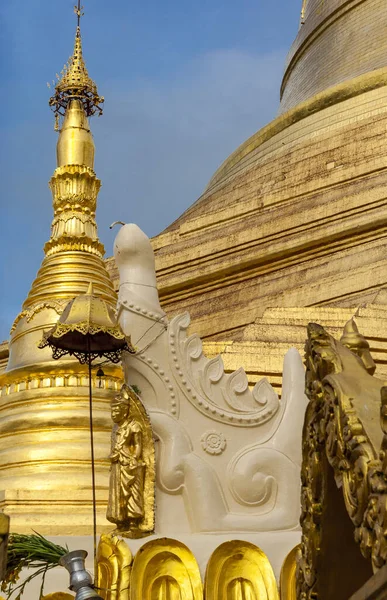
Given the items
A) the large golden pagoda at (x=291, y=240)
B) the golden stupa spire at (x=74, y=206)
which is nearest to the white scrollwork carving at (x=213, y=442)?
the large golden pagoda at (x=291, y=240)

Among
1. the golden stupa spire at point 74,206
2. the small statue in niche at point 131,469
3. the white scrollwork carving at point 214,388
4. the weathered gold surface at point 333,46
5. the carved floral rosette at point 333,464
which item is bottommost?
the carved floral rosette at point 333,464

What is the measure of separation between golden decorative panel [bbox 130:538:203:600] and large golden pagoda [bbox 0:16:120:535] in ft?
6.25

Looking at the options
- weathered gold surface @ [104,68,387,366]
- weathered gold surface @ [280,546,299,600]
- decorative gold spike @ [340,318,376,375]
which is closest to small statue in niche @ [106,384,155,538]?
weathered gold surface @ [280,546,299,600]

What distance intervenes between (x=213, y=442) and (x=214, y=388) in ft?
1.38

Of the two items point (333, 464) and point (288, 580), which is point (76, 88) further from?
point (333, 464)

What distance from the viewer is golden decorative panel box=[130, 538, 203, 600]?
8359 millimetres

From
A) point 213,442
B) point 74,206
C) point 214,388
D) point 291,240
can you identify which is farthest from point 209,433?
point 291,240

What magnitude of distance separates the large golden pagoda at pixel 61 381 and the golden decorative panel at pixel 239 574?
2.01 metres

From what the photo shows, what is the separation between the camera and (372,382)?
12.1ft

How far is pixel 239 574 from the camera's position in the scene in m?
8.52

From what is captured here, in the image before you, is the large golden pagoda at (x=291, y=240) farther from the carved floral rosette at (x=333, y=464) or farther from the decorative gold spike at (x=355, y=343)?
the carved floral rosette at (x=333, y=464)

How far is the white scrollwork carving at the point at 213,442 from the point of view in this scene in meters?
9.09

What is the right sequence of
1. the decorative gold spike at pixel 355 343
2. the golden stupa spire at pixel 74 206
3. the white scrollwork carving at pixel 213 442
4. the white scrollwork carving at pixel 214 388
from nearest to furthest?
the decorative gold spike at pixel 355 343, the white scrollwork carving at pixel 213 442, the white scrollwork carving at pixel 214 388, the golden stupa spire at pixel 74 206

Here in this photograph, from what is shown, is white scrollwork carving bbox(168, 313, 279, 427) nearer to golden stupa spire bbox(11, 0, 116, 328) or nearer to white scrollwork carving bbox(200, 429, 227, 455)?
white scrollwork carving bbox(200, 429, 227, 455)
